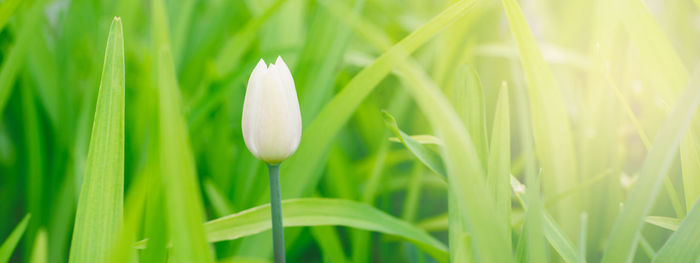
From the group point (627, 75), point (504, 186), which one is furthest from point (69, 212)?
point (627, 75)

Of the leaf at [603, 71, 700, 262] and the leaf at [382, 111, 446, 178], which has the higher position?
the leaf at [382, 111, 446, 178]

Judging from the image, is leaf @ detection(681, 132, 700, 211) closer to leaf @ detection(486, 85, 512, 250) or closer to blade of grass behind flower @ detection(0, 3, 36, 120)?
leaf @ detection(486, 85, 512, 250)

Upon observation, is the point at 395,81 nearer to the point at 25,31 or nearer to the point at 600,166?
the point at 600,166

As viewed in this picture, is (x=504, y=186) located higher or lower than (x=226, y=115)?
lower

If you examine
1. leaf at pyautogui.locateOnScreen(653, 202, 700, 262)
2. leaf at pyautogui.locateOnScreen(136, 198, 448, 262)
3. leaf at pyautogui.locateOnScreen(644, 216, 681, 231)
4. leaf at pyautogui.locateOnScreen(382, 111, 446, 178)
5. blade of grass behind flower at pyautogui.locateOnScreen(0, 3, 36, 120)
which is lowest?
leaf at pyautogui.locateOnScreen(653, 202, 700, 262)

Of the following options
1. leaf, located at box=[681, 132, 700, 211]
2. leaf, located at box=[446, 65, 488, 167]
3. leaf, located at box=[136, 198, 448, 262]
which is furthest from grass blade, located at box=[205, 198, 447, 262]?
leaf, located at box=[681, 132, 700, 211]

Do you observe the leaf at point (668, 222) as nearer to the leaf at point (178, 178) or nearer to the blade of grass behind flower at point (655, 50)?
the blade of grass behind flower at point (655, 50)
